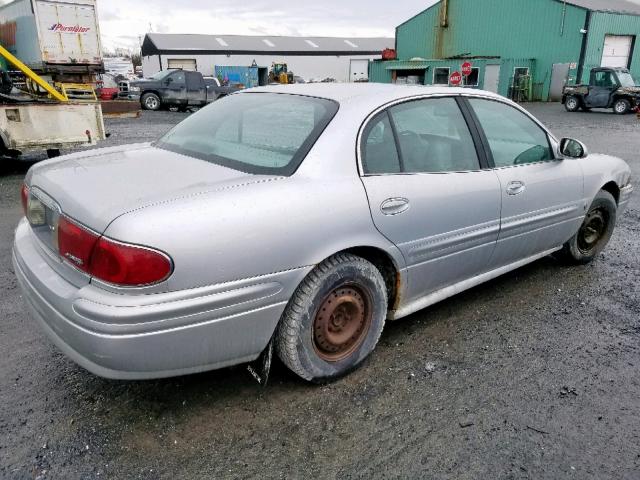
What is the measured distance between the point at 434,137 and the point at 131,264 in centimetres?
198

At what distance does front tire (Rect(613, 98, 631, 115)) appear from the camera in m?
21.8

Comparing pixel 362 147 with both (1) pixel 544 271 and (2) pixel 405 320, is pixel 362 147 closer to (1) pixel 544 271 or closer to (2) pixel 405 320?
(2) pixel 405 320

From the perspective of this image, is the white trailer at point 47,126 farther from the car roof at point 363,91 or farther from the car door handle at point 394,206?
the car door handle at point 394,206

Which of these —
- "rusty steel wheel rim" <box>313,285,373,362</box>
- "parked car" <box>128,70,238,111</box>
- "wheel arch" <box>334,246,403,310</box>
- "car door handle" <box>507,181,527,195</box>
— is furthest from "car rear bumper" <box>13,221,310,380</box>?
"parked car" <box>128,70,238,111</box>

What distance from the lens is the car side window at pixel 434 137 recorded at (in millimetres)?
2900

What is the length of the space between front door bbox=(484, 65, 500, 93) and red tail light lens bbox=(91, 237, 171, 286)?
32025mm

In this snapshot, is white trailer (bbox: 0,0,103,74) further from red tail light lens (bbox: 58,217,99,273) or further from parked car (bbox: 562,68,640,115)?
parked car (bbox: 562,68,640,115)

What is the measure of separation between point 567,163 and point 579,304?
104 cm

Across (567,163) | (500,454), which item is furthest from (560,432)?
(567,163)

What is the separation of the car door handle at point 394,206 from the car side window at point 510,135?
3.13ft

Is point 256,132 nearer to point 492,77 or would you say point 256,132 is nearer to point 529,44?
point 492,77

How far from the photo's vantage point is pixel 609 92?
21.9m

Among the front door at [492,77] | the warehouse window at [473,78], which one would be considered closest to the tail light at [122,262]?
the warehouse window at [473,78]

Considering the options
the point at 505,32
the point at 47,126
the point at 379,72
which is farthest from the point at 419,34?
the point at 47,126
